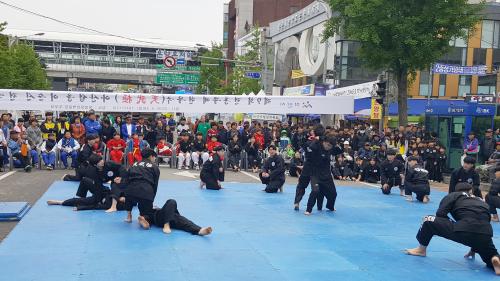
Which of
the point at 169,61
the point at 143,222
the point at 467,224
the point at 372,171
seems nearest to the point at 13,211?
the point at 143,222

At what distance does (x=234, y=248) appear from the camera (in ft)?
26.9

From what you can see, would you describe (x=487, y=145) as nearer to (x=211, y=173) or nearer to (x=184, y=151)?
(x=211, y=173)

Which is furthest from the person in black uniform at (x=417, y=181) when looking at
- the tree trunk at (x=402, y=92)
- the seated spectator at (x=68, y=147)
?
the seated spectator at (x=68, y=147)

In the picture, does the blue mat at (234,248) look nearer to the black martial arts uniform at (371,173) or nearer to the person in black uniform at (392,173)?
the person in black uniform at (392,173)

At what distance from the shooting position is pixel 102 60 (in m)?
80.5

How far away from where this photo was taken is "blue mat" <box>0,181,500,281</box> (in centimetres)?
688

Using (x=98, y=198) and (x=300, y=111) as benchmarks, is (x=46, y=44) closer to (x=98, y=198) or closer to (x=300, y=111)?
(x=300, y=111)

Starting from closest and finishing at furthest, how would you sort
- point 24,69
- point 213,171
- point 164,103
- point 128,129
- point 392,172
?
point 213,171 < point 392,172 < point 128,129 < point 164,103 < point 24,69

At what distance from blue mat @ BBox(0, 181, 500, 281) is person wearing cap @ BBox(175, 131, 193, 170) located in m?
6.83

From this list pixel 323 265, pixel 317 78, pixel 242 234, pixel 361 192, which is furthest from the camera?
pixel 317 78

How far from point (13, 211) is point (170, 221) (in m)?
3.06

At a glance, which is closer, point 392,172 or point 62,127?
point 392,172

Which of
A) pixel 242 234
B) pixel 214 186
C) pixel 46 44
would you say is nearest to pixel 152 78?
pixel 46 44

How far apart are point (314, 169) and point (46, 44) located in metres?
78.2
